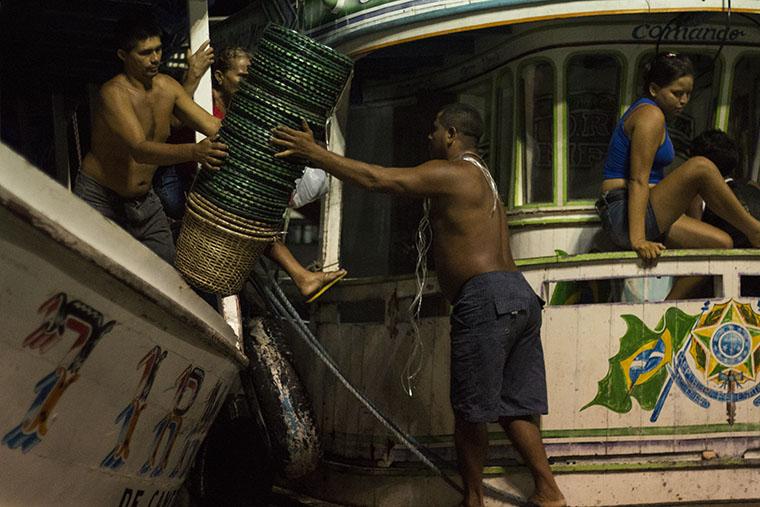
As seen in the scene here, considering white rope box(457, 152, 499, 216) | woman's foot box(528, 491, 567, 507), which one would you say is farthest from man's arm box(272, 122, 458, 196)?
woman's foot box(528, 491, 567, 507)

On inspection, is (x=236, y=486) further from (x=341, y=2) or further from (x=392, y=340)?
(x=341, y=2)

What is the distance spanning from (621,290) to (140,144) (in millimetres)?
3168

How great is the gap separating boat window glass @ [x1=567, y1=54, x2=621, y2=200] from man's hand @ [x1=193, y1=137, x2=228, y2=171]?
10.2ft

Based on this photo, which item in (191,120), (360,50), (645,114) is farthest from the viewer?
(360,50)

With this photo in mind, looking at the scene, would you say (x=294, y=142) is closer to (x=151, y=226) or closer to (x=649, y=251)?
(x=151, y=226)

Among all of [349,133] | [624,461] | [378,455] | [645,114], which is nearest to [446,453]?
→ [378,455]

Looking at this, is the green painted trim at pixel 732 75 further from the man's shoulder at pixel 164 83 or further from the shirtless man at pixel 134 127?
the man's shoulder at pixel 164 83

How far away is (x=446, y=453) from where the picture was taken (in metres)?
6.48

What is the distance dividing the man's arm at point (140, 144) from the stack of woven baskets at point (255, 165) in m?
0.08

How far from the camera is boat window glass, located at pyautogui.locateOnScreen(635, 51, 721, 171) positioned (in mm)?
7844

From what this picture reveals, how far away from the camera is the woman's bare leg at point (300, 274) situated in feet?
21.9

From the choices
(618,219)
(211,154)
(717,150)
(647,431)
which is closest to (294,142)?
(211,154)

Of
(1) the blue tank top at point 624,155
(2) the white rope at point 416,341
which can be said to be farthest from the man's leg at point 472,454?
(1) the blue tank top at point 624,155

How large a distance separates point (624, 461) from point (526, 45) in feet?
9.89
